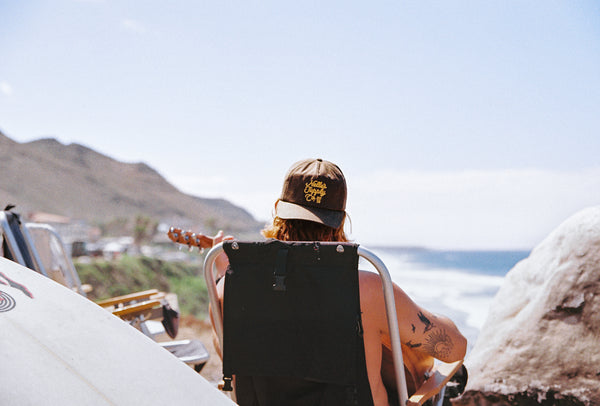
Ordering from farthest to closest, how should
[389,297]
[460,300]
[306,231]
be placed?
[460,300], [306,231], [389,297]

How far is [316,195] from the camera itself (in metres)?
1.94

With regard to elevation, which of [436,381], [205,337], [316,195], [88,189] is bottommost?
[88,189]

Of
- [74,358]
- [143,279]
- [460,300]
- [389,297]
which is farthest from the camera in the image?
[460,300]

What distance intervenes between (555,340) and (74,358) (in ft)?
11.8

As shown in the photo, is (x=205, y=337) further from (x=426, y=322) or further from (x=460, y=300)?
(x=460, y=300)

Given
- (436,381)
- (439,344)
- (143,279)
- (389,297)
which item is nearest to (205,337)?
(436,381)

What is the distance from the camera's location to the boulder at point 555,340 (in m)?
3.58

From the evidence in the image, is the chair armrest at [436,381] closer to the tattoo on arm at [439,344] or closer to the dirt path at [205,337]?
the tattoo on arm at [439,344]

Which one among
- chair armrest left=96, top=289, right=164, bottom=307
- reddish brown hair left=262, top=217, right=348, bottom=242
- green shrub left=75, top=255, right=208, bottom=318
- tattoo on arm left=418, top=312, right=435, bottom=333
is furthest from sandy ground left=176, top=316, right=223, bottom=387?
green shrub left=75, top=255, right=208, bottom=318

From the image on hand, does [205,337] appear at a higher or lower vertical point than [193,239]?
lower

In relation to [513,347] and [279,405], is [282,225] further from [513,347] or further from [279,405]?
[513,347]

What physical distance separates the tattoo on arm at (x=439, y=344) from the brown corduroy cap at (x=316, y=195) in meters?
0.56

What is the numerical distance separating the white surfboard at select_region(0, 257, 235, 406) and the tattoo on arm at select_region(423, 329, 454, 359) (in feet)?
2.92

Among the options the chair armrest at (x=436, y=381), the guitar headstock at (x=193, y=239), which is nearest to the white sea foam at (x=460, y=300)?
the guitar headstock at (x=193, y=239)
